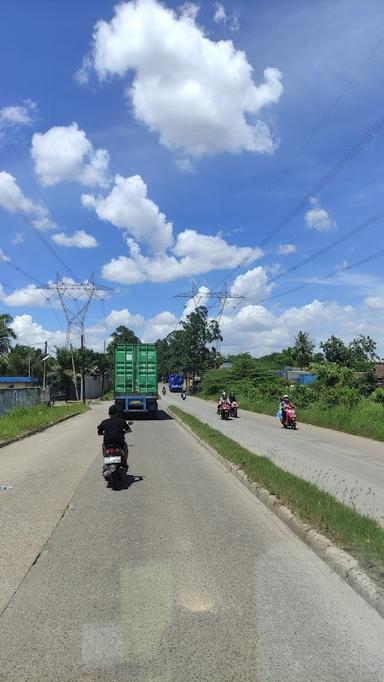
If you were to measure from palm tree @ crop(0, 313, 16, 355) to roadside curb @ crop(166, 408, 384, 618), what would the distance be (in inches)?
2030

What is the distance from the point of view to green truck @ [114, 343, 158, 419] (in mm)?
29938

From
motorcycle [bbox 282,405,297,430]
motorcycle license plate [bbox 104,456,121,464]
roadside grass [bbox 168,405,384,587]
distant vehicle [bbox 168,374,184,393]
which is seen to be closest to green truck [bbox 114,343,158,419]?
motorcycle [bbox 282,405,297,430]

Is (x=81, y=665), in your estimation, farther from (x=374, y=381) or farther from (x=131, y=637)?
(x=374, y=381)

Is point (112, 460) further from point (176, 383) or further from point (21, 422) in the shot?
point (176, 383)

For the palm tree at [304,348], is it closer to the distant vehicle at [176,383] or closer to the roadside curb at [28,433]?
the distant vehicle at [176,383]

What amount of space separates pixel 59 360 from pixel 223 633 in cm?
6988

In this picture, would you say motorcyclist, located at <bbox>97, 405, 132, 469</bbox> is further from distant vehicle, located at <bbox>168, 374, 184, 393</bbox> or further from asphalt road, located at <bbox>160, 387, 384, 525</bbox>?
distant vehicle, located at <bbox>168, 374, 184, 393</bbox>

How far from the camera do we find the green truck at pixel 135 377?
29938 mm

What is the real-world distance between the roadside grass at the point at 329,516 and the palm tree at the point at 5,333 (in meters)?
49.3

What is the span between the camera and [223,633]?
4234 millimetres

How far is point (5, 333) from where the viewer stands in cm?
5781

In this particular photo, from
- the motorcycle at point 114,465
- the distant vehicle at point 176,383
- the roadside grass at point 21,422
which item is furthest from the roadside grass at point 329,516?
the distant vehicle at point 176,383

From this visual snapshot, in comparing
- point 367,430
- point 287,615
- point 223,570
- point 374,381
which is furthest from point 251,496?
point 374,381

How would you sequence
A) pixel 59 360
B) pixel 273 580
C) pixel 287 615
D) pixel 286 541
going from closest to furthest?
pixel 287 615 < pixel 273 580 < pixel 286 541 < pixel 59 360
